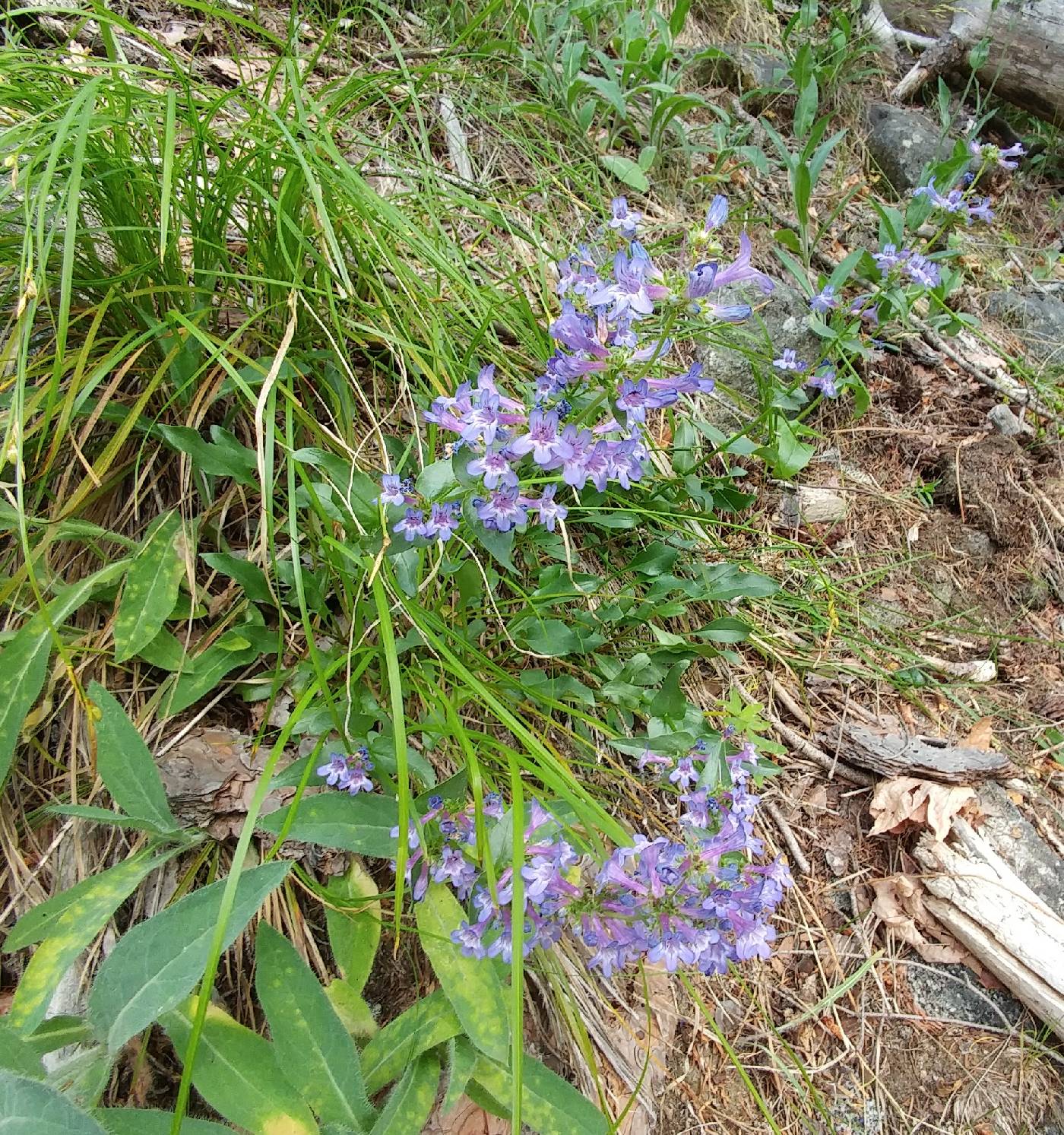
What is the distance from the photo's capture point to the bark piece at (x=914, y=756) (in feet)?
7.63

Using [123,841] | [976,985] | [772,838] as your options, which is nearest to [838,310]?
[772,838]

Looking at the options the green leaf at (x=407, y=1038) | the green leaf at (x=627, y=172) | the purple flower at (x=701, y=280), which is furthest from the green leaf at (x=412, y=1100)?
the green leaf at (x=627, y=172)

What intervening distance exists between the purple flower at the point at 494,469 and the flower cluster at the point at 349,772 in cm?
60

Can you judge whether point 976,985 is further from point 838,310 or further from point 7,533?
point 7,533

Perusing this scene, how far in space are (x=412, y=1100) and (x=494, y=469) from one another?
1.10m

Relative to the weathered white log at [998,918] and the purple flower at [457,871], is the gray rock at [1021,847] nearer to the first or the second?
the weathered white log at [998,918]

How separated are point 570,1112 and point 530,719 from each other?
0.84 meters

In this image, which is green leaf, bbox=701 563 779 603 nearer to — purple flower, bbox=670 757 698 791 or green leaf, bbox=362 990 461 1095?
purple flower, bbox=670 757 698 791

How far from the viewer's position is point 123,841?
63.9 inches

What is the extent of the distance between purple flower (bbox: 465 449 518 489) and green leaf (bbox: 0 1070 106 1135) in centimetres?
104

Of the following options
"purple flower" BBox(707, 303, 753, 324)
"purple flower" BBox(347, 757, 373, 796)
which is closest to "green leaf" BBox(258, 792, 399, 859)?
"purple flower" BBox(347, 757, 373, 796)

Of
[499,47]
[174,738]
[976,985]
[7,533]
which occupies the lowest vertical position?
[976,985]

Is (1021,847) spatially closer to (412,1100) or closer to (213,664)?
(412,1100)

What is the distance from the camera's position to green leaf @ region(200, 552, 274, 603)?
172 centimetres
